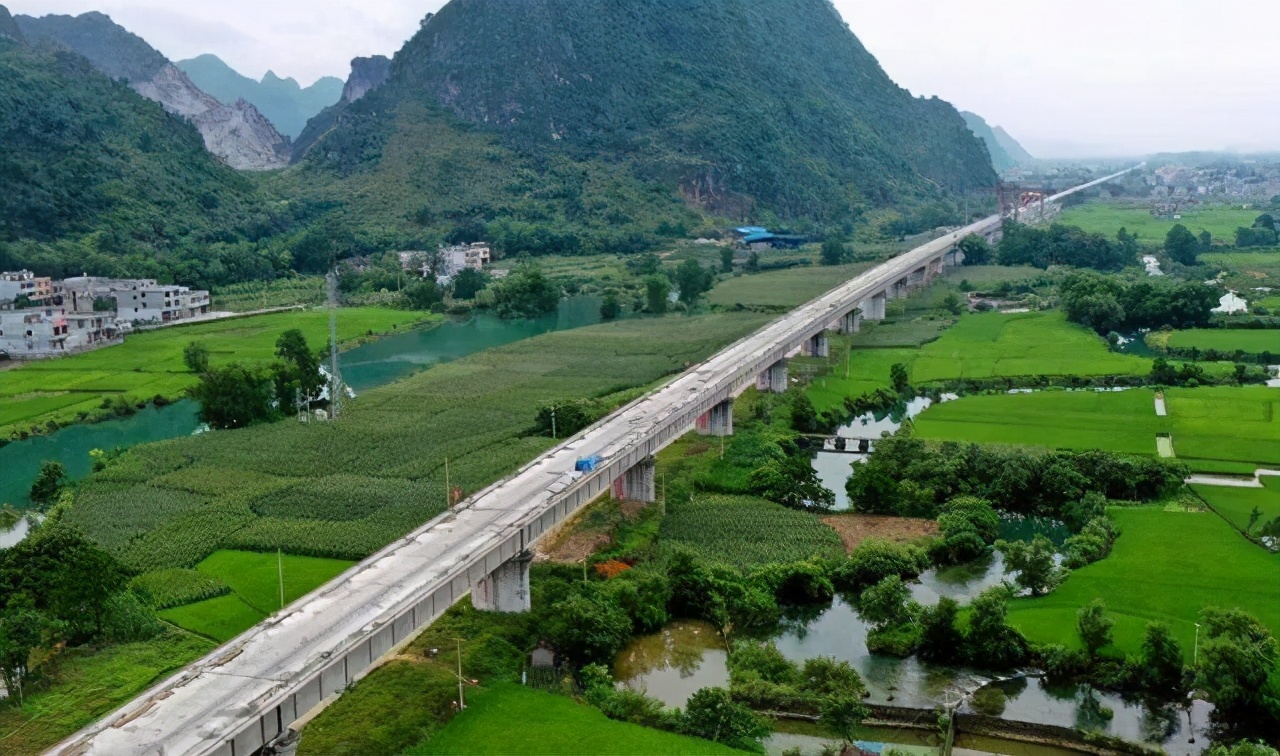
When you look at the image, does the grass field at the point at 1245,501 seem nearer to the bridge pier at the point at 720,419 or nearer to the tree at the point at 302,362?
the bridge pier at the point at 720,419

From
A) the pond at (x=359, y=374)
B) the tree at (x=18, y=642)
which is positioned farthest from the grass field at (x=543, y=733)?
the pond at (x=359, y=374)

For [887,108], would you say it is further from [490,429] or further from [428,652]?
[428,652]

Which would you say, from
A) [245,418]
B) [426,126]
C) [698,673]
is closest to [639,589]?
[698,673]

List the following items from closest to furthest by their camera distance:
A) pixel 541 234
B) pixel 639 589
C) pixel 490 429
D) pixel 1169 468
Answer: pixel 639 589, pixel 1169 468, pixel 490 429, pixel 541 234

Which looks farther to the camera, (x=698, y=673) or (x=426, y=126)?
(x=426, y=126)

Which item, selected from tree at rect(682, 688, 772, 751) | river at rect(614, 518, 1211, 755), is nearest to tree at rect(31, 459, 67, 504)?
river at rect(614, 518, 1211, 755)

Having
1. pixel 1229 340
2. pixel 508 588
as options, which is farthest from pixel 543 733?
pixel 1229 340

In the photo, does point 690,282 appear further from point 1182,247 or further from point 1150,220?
point 1150,220
